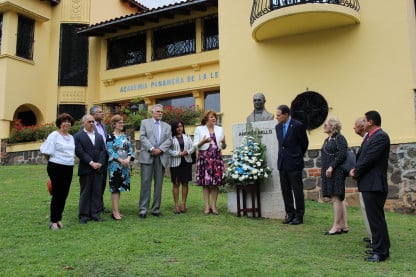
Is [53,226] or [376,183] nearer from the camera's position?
[376,183]

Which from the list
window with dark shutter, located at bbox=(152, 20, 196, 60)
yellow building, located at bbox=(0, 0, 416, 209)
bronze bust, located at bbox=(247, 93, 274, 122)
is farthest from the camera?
window with dark shutter, located at bbox=(152, 20, 196, 60)

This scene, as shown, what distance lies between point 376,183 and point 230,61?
7.39 meters

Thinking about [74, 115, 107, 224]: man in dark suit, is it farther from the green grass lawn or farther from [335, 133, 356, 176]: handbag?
[335, 133, 356, 176]: handbag

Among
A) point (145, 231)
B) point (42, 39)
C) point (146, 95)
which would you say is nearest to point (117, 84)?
point (146, 95)

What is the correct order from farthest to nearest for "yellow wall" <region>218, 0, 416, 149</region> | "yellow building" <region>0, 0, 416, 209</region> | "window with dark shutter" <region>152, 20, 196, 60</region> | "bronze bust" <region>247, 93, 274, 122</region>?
"window with dark shutter" <region>152, 20, 196, 60</region> → "yellow building" <region>0, 0, 416, 209</region> → "yellow wall" <region>218, 0, 416, 149</region> → "bronze bust" <region>247, 93, 274, 122</region>

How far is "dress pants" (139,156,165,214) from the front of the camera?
269 inches

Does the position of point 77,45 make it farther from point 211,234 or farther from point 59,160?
point 211,234

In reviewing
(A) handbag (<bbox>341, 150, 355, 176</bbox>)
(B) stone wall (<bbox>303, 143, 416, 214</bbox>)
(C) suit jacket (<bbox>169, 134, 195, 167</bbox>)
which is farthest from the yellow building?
(C) suit jacket (<bbox>169, 134, 195, 167</bbox>)

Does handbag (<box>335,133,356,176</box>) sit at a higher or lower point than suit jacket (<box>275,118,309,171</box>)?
lower

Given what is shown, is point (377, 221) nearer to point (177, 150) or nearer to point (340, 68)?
point (177, 150)

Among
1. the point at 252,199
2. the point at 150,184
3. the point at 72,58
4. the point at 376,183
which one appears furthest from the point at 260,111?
the point at 72,58

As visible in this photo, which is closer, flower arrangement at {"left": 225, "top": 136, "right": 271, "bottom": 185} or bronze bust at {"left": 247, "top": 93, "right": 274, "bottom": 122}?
flower arrangement at {"left": 225, "top": 136, "right": 271, "bottom": 185}

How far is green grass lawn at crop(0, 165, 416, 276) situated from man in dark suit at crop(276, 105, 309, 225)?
279mm

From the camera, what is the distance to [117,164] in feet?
22.2
